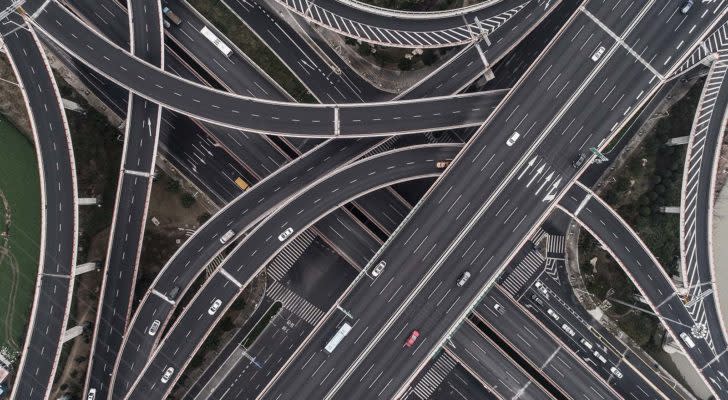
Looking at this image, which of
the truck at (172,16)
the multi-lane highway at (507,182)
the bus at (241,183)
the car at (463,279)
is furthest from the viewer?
the bus at (241,183)

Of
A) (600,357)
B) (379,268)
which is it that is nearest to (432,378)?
(379,268)

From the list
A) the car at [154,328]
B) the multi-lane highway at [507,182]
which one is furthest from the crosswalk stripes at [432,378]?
the car at [154,328]

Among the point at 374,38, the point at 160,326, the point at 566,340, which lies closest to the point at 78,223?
the point at 160,326

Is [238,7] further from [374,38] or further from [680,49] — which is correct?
[680,49]

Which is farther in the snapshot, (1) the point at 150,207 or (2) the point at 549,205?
(1) the point at 150,207

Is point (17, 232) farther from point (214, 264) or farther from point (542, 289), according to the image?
point (542, 289)

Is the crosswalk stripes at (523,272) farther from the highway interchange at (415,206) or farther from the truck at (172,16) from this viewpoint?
the truck at (172,16)
